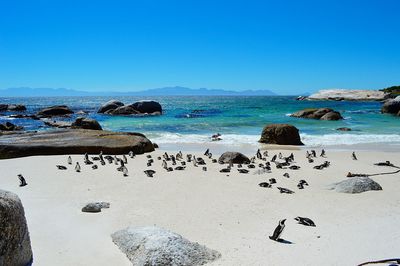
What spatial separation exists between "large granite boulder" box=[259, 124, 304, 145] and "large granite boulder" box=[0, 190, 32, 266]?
55.0ft

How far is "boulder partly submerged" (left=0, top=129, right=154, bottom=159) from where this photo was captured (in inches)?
587

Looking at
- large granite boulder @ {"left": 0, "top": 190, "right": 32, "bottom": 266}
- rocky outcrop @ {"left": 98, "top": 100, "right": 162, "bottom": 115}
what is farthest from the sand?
rocky outcrop @ {"left": 98, "top": 100, "right": 162, "bottom": 115}

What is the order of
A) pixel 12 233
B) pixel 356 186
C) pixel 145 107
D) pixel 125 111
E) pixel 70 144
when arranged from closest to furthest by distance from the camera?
1. pixel 12 233
2. pixel 356 186
3. pixel 70 144
4. pixel 125 111
5. pixel 145 107

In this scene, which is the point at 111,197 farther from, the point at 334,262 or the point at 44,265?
the point at 334,262

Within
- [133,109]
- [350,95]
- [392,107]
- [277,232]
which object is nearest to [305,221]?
[277,232]

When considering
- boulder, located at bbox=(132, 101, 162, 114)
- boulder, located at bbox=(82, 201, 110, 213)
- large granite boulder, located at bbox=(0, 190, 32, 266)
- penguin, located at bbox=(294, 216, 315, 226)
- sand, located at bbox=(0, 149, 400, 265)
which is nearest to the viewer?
large granite boulder, located at bbox=(0, 190, 32, 266)

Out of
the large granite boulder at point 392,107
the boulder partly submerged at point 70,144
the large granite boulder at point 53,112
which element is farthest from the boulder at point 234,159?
the large granite boulder at point 392,107

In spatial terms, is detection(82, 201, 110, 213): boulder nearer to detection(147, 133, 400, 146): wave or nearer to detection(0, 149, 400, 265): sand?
detection(0, 149, 400, 265): sand

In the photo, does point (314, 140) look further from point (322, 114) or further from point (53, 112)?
point (53, 112)

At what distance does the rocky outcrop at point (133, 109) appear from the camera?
48.5 m

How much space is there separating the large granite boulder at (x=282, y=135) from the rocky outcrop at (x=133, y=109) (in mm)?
29837

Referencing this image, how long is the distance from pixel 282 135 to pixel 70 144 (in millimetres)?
10217

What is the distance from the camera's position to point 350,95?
94500 mm

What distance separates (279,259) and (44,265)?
2929mm
